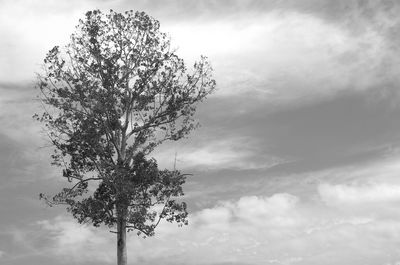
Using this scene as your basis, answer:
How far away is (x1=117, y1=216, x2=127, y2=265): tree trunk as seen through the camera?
135 feet

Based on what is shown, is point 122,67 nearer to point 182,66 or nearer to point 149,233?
point 182,66

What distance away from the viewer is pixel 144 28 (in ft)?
145

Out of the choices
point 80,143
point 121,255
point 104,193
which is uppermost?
point 80,143

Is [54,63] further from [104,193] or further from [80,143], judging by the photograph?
[104,193]

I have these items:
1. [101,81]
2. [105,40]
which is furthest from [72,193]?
[105,40]

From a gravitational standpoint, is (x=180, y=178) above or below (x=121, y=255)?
above

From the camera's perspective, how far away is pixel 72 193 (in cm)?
4203

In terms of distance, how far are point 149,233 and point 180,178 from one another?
3.98 m

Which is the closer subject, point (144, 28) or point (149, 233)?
point (149, 233)

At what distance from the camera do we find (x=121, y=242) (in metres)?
41.2

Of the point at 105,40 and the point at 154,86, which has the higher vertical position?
the point at 105,40

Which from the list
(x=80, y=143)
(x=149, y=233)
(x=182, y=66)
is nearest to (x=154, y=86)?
(x=182, y=66)

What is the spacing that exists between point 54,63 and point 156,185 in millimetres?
10147

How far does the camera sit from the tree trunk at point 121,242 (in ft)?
135
